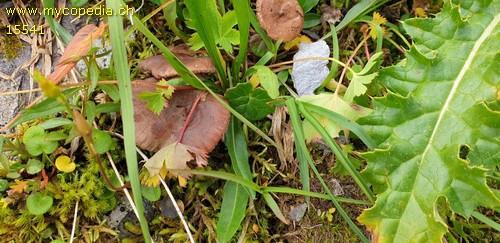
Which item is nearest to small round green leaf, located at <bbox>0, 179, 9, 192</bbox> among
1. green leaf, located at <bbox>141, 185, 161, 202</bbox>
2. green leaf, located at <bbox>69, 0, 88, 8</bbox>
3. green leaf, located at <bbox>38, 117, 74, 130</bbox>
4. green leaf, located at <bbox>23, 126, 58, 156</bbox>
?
green leaf, located at <bbox>23, 126, 58, 156</bbox>

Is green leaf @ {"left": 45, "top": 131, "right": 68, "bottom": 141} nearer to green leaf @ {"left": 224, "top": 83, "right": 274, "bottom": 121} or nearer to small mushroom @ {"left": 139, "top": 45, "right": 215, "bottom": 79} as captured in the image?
small mushroom @ {"left": 139, "top": 45, "right": 215, "bottom": 79}

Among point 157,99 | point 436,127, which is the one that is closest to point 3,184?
point 157,99

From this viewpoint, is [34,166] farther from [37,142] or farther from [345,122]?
[345,122]

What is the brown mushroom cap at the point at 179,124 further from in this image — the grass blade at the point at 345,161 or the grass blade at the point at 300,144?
the grass blade at the point at 345,161

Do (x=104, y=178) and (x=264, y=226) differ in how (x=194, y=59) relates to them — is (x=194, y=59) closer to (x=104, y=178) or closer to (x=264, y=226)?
(x=104, y=178)

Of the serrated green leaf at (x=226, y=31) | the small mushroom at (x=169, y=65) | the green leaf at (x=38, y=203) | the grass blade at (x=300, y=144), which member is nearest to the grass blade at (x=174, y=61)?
the small mushroom at (x=169, y=65)

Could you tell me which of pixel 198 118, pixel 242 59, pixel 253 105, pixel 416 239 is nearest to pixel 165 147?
pixel 198 118
